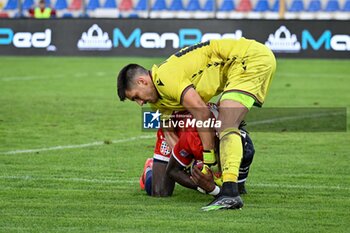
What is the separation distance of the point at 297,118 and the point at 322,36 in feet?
26.4

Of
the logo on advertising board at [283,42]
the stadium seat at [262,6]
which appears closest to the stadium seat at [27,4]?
the stadium seat at [262,6]

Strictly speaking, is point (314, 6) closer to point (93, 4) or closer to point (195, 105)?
point (93, 4)

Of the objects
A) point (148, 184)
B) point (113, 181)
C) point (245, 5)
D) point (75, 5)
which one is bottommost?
point (245, 5)

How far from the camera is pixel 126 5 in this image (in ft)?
112

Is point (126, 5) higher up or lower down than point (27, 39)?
lower down

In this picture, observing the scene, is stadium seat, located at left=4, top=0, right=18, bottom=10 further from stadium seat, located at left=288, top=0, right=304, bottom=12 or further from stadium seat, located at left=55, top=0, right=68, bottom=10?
stadium seat, located at left=288, top=0, right=304, bottom=12

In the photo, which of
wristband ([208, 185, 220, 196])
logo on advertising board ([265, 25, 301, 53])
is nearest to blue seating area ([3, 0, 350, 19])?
logo on advertising board ([265, 25, 301, 53])

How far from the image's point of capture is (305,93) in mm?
19141

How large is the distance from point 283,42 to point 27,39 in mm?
6064

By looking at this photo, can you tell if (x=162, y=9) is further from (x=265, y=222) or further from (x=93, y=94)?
(x=265, y=222)

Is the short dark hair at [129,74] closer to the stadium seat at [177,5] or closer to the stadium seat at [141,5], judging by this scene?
the stadium seat at [141,5]

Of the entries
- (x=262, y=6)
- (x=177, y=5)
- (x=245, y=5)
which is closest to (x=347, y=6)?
(x=262, y=6)

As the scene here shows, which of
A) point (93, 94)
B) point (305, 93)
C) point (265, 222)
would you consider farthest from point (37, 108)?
point (265, 222)

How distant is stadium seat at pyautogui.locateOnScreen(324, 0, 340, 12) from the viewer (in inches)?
1304
